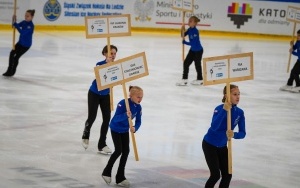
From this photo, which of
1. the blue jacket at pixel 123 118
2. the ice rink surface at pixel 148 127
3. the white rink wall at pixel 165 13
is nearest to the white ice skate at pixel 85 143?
the ice rink surface at pixel 148 127

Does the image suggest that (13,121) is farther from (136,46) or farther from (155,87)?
(136,46)

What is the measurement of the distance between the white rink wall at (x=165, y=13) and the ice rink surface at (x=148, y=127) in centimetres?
479

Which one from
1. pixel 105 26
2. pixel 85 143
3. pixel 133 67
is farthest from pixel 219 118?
pixel 105 26

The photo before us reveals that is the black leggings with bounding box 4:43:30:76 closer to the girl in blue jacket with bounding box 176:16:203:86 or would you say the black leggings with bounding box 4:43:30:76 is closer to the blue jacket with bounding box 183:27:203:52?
the girl in blue jacket with bounding box 176:16:203:86

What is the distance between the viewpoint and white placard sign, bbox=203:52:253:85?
8.88m

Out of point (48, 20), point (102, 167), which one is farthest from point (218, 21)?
point (102, 167)

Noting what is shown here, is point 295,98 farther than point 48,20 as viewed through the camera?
No

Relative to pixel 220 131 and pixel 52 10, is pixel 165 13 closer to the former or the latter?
pixel 52 10

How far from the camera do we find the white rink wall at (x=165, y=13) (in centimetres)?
2848

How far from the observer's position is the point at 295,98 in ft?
59.5

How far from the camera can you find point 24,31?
18.0 m

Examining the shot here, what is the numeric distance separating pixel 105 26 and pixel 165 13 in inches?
728

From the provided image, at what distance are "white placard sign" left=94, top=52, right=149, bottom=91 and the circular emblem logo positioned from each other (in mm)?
18925

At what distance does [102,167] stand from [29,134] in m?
2.24
